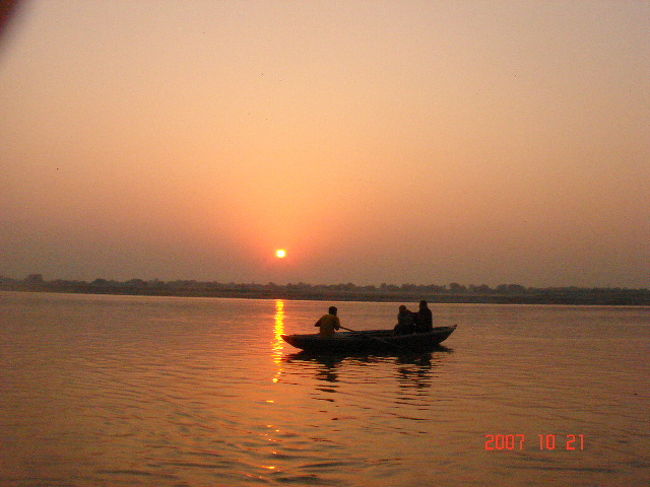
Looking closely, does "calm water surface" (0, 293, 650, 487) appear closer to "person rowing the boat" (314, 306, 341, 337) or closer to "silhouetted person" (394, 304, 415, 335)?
"person rowing the boat" (314, 306, 341, 337)

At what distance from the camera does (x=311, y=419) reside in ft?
44.6

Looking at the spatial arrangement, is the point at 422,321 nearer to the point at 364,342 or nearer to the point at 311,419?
the point at 364,342

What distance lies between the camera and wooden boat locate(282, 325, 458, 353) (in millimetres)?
25922

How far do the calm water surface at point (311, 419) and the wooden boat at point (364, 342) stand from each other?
578 mm

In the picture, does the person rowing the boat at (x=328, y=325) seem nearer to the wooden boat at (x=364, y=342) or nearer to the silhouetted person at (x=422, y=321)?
the wooden boat at (x=364, y=342)

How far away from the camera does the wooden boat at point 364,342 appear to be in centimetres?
2592

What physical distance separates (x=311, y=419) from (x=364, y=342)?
13.1 meters

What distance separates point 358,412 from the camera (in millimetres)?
14531

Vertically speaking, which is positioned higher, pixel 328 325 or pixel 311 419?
pixel 328 325

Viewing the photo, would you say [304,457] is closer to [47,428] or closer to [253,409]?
[253,409]
